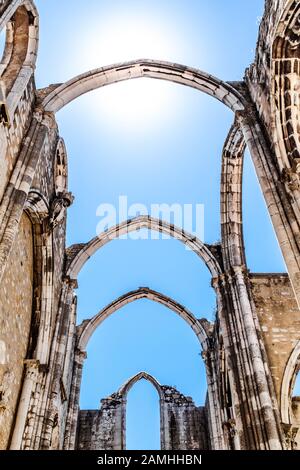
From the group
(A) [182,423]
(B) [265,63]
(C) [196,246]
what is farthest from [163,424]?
(B) [265,63]

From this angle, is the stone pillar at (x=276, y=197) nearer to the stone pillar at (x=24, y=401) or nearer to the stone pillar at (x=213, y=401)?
the stone pillar at (x=24, y=401)

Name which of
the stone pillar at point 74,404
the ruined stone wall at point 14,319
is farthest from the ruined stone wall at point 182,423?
the ruined stone wall at point 14,319

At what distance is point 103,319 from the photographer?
16812mm

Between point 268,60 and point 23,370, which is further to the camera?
point 23,370

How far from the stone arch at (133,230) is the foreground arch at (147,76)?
4.44 metres

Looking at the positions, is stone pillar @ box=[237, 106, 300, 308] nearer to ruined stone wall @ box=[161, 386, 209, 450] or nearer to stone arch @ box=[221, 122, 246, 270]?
stone arch @ box=[221, 122, 246, 270]

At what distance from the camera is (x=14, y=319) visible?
27.1 ft

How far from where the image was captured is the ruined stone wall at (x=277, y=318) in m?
9.35

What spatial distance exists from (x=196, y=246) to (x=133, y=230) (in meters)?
2.64

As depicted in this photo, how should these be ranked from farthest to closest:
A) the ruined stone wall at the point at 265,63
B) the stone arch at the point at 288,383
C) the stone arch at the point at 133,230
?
the stone arch at the point at 133,230, the stone arch at the point at 288,383, the ruined stone wall at the point at 265,63
